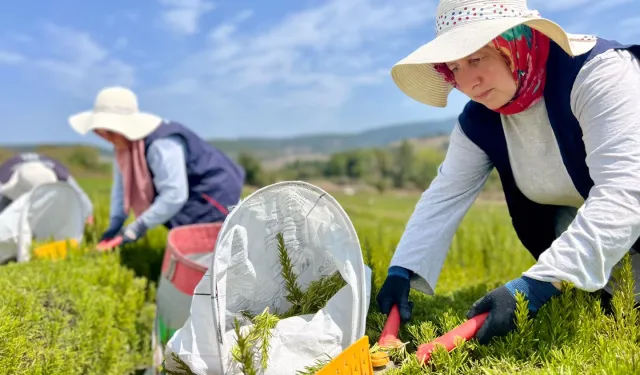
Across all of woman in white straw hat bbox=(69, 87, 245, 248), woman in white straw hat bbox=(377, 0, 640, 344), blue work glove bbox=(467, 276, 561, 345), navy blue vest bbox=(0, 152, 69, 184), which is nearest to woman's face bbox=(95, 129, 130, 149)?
woman in white straw hat bbox=(69, 87, 245, 248)

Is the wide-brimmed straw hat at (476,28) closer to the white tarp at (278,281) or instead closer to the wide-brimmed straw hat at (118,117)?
the white tarp at (278,281)

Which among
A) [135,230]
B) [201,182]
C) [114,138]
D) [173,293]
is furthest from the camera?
[201,182]

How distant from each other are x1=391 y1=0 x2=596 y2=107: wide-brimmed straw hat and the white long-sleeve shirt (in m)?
0.12

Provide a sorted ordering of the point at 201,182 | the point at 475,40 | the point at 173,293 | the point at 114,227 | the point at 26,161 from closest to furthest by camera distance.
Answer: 1. the point at 475,40
2. the point at 173,293
3. the point at 201,182
4. the point at 114,227
5. the point at 26,161

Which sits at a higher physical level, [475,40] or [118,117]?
[475,40]

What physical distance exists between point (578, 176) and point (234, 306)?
3.61 ft

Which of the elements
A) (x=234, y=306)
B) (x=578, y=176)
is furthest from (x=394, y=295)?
(x=578, y=176)

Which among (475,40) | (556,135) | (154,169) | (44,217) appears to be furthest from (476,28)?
(44,217)

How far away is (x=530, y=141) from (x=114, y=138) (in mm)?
2890

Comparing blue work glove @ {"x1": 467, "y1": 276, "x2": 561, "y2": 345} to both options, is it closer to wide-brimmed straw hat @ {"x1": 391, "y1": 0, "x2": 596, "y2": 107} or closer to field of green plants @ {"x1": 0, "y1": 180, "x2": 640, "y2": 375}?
field of green plants @ {"x1": 0, "y1": 180, "x2": 640, "y2": 375}

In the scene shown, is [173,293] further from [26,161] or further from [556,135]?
[26,161]

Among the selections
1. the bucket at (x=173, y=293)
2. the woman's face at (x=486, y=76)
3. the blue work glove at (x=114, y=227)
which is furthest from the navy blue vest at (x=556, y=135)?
the blue work glove at (x=114, y=227)

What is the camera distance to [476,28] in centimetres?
160

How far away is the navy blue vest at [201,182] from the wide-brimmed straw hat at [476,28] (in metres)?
2.61
